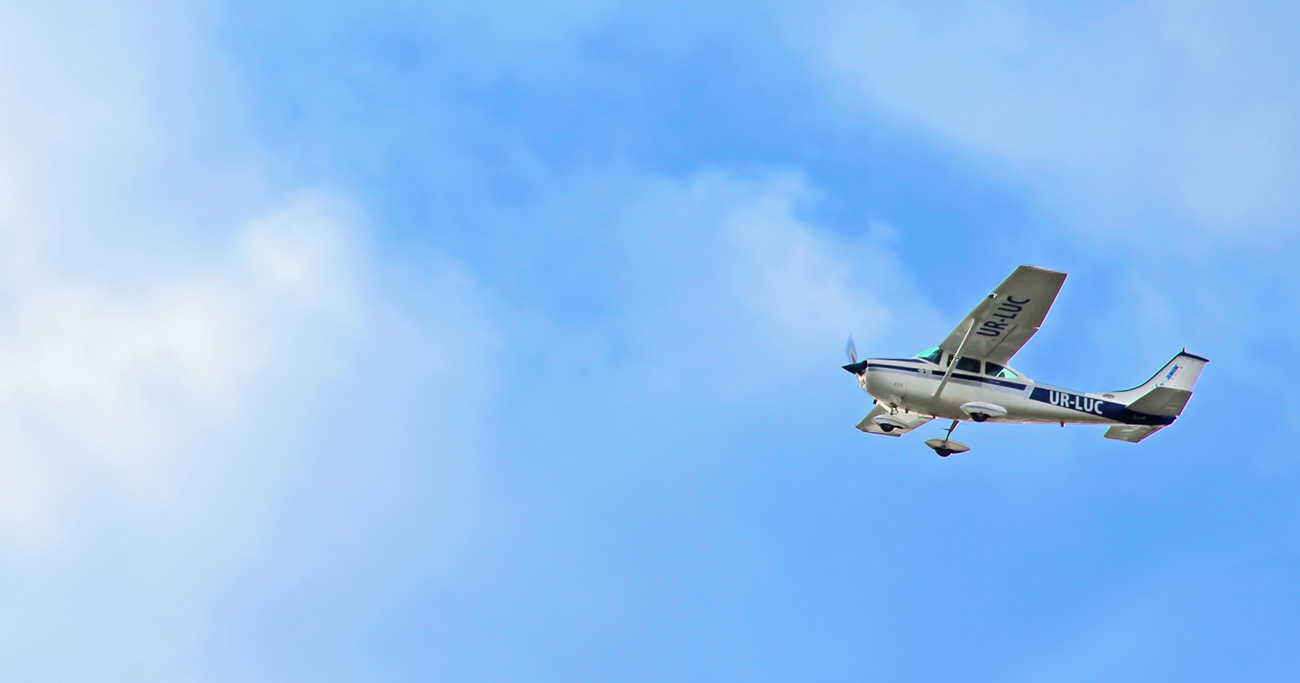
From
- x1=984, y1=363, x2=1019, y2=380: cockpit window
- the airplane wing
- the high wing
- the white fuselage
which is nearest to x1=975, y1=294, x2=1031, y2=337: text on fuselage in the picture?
the high wing

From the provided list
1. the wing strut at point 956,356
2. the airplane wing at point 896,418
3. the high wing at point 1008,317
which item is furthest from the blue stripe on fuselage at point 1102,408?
the airplane wing at point 896,418

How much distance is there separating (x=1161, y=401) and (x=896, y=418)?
8.17 meters

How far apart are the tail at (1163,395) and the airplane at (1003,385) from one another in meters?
0.03

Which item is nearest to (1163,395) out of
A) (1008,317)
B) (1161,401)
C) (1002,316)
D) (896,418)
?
(1161,401)

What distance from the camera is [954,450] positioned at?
4091 centimetres

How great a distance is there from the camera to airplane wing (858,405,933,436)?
1660 inches

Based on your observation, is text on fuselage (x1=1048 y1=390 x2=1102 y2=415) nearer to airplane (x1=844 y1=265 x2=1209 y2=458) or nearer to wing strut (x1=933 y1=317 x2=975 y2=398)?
airplane (x1=844 y1=265 x2=1209 y2=458)

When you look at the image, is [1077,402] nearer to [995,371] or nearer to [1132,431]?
[1132,431]

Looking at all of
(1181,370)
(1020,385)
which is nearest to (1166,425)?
(1181,370)

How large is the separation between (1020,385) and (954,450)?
9.72 ft

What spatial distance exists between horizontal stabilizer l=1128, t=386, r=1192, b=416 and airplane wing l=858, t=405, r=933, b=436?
6.53 meters

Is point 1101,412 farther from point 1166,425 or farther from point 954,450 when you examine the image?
point 954,450

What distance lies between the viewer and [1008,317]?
3759cm

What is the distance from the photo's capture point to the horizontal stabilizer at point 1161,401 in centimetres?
4009
